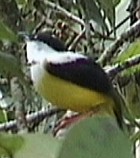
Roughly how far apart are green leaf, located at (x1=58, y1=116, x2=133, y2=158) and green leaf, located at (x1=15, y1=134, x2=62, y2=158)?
21 mm

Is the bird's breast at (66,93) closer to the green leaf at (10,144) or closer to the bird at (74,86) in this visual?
the bird at (74,86)

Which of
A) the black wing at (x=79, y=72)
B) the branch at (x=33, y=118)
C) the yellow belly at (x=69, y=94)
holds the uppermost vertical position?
the black wing at (x=79, y=72)

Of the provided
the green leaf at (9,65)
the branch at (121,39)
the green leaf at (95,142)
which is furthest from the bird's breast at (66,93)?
the green leaf at (95,142)

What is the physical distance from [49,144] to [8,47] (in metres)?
0.87

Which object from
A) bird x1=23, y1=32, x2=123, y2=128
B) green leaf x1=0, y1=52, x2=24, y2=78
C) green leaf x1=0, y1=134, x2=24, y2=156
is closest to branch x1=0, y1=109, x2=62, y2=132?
bird x1=23, y1=32, x2=123, y2=128

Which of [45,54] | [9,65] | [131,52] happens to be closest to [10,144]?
[9,65]

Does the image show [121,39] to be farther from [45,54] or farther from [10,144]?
[10,144]

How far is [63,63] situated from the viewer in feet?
3.75

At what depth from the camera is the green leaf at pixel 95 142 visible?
0.32 m

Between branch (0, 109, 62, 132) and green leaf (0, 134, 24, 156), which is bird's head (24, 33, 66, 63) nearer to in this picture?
branch (0, 109, 62, 132)

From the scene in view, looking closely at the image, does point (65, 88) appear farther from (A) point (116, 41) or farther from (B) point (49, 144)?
(B) point (49, 144)

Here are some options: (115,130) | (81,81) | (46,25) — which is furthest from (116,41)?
(115,130)

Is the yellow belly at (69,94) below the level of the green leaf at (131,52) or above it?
below

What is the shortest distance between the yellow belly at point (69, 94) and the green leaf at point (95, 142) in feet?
2.40
